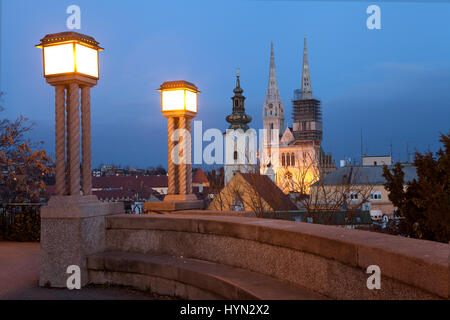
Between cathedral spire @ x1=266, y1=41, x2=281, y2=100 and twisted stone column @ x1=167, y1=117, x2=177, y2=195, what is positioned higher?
cathedral spire @ x1=266, y1=41, x2=281, y2=100

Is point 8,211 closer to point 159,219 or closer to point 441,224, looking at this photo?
point 159,219

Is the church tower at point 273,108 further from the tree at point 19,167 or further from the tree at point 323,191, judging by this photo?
the tree at point 323,191

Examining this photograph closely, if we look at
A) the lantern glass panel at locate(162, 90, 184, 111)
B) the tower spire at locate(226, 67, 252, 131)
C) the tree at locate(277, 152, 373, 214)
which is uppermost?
the tower spire at locate(226, 67, 252, 131)

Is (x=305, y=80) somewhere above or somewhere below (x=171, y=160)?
above

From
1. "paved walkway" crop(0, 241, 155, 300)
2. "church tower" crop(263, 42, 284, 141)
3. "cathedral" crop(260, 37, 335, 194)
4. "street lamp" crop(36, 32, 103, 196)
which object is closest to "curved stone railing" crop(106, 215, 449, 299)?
"paved walkway" crop(0, 241, 155, 300)

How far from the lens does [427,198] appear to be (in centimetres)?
683

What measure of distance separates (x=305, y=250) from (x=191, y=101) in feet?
18.4

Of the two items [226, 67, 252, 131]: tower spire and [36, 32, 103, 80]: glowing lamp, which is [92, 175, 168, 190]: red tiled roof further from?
[36, 32, 103, 80]: glowing lamp

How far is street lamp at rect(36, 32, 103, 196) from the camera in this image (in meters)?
6.14

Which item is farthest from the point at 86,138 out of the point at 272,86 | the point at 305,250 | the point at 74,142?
the point at 272,86

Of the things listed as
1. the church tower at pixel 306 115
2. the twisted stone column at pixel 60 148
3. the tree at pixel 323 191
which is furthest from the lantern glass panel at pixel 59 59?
the church tower at pixel 306 115

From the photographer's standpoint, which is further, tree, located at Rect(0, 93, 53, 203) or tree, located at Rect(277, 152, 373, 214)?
tree, located at Rect(0, 93, 53, 203)

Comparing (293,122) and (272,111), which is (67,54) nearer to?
(293,122)
